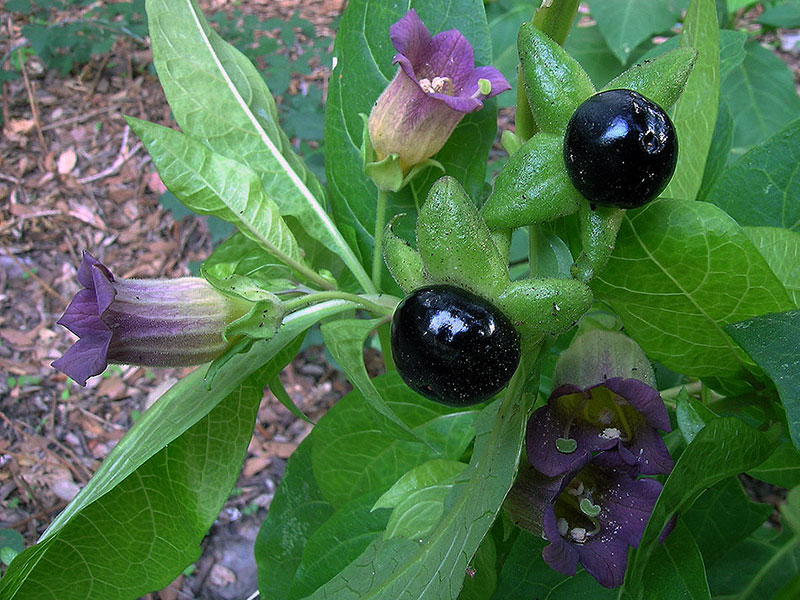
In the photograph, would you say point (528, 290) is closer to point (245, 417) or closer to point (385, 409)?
point (385, 409)

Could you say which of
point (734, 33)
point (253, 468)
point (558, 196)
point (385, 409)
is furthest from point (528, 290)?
point (253, 468)

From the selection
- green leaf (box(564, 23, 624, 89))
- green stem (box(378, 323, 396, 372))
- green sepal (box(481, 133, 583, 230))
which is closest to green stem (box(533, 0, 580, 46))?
green sepal (box(481, 133, 583, 230))

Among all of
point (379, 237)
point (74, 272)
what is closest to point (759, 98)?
point (379, 237)

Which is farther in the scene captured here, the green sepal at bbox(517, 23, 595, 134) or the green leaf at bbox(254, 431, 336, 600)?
the green leaf at bbox(254, 431, 336, 600)

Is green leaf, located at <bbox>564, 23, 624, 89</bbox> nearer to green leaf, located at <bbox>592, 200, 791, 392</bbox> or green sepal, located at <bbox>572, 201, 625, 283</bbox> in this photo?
green leaf, located at <bbox>592, 200, 791, 392</bbox>

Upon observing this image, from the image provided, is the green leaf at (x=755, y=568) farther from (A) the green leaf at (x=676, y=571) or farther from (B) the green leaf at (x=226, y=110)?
(B) the green leaf at (x=226, y=110)

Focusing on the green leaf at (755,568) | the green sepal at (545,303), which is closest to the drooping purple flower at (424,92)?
the green sepal at (545,303)
